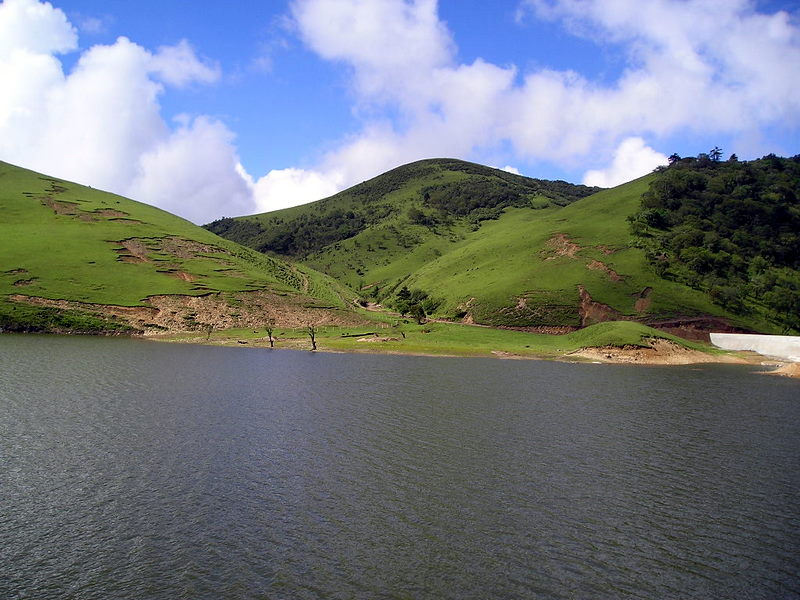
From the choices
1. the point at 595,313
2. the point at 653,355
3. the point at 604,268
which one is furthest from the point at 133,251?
the point at 604,268

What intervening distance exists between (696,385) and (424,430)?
1415 inches

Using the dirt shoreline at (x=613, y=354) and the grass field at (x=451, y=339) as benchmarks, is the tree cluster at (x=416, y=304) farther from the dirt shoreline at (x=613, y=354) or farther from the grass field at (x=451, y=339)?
the dirt shoreline at (x=613, y=354)

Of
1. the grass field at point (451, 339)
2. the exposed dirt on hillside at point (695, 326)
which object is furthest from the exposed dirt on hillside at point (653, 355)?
the exposed dirt on hillside at point (695, 326)

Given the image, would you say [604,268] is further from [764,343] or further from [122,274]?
[122,274]

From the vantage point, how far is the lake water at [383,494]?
14784 mm

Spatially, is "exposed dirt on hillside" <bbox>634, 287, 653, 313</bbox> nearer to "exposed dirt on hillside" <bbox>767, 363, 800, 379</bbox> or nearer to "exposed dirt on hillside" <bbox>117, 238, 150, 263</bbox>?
"exposed dirt on hillside" <bbox>767, 363, 800, 379</bbox>

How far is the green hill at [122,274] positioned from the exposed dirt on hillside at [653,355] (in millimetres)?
47205

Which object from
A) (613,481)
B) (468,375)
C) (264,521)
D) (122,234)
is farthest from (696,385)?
(122,234)

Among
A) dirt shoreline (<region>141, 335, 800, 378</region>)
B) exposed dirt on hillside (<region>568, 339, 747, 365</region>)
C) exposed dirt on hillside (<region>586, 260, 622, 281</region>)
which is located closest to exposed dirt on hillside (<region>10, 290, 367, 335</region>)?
dirt shoreline (<region>141, 335, 800, 378</region>)

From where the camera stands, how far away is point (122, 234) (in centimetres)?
11600

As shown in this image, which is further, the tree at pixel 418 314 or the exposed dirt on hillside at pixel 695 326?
the tree at pixel 418 314

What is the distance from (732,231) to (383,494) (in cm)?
15014

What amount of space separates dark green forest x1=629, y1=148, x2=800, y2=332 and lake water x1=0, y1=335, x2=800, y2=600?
80859mm

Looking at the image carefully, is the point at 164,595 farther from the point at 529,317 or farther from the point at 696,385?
the point at 529,317
